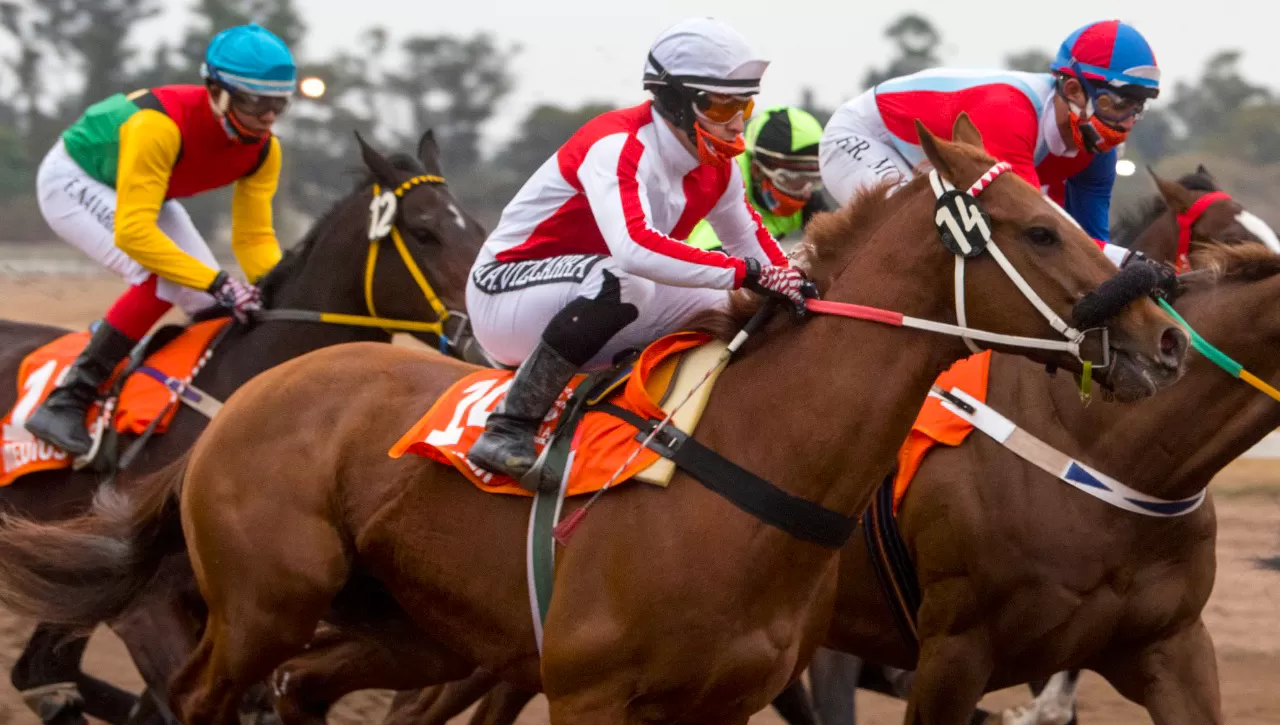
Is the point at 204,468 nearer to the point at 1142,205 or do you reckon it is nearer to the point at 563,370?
the point at 563,370

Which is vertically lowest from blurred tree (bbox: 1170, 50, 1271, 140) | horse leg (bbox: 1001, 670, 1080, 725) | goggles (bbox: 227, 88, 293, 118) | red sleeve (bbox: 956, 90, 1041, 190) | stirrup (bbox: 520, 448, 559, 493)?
blurred tree (bbox: 1170, 50, 1271, 140)

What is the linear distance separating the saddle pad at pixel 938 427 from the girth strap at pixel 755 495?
87 centimetres

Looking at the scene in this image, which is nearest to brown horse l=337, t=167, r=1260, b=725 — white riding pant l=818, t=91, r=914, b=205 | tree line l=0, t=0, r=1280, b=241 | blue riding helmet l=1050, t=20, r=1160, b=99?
blue riding helmet l=1050, t=20, r=1160, b=99

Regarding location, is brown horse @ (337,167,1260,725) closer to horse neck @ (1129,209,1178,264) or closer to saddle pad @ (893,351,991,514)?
horse neck @ (1129,209,1178,264)

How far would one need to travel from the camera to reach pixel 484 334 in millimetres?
4039

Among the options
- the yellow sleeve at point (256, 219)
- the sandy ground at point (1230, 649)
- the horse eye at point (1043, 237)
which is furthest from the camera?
the yellow sleeve at point (256, 219)

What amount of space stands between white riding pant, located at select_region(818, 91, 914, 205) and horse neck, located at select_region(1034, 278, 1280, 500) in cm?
128

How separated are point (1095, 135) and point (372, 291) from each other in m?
2.47

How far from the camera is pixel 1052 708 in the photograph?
4.96m

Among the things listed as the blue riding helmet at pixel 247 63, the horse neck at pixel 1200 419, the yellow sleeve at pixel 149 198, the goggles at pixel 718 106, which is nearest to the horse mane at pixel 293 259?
the yellow sleeve at pixel 149 198

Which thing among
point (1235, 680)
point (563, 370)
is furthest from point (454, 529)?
point (1235, 680)

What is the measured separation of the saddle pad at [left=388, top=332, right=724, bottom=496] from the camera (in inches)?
138

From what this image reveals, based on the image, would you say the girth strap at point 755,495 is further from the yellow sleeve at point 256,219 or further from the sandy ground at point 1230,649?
the yellow sleeve at point 256,219

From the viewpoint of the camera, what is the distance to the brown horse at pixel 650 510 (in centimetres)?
323
